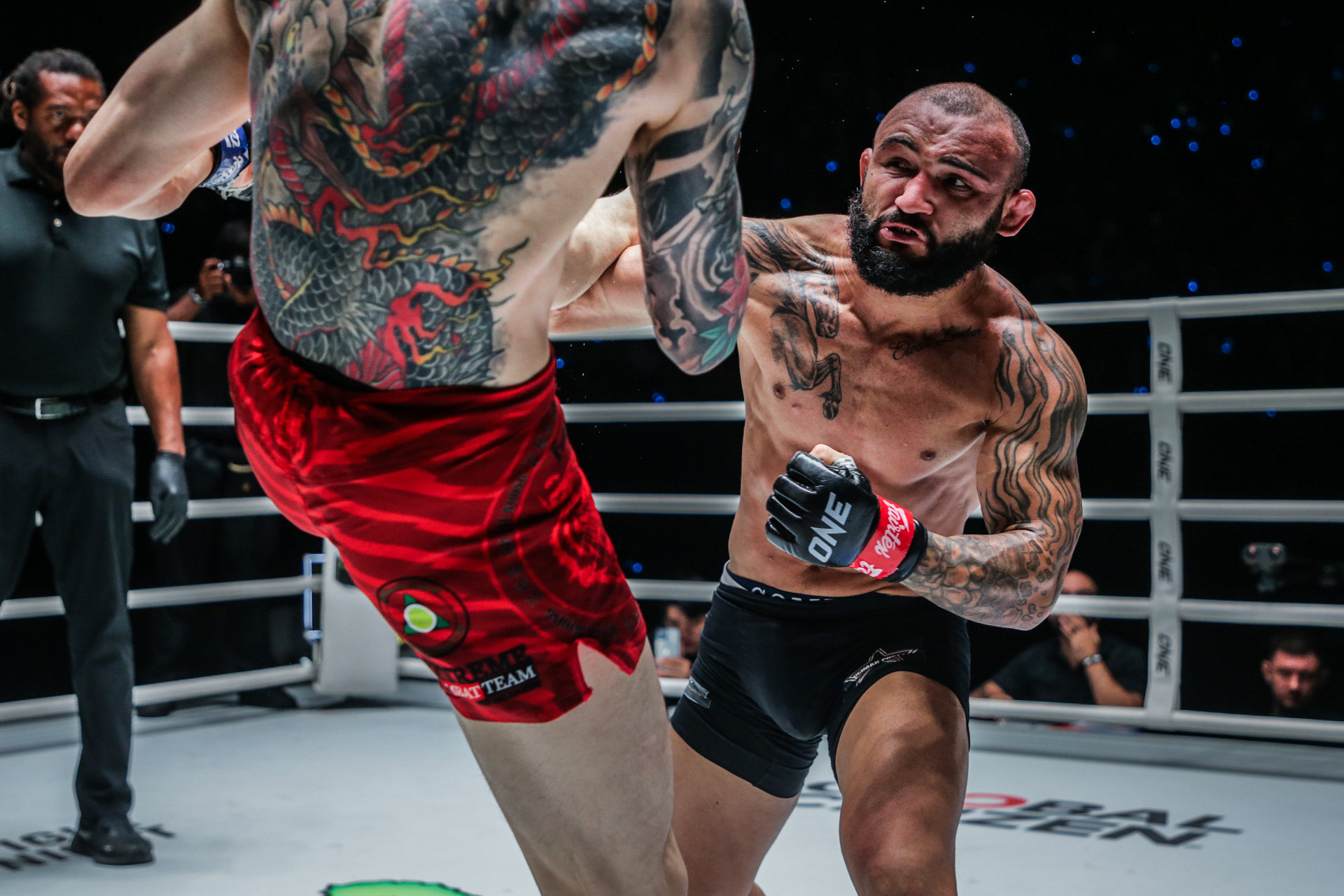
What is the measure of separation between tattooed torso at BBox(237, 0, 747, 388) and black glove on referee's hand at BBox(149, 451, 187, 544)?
182 centimetres

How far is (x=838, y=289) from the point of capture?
1.72 metres

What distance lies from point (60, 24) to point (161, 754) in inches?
118

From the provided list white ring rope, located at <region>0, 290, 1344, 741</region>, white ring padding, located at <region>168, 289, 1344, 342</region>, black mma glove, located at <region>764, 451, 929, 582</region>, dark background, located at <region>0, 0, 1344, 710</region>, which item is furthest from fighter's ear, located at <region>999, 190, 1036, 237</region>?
dark background, located at <region>0, 0, 1344, 710</region>

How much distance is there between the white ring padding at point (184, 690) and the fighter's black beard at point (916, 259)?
1958 millimetres

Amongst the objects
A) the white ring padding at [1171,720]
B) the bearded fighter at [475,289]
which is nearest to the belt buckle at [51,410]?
the bearded fighter at [475,289]

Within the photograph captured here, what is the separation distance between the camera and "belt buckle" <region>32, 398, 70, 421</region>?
2.45 metres

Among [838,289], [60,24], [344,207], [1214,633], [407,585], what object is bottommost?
[1214,633]

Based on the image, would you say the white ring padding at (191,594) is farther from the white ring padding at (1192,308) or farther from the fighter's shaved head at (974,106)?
the fighter's shaved head at (974,106)

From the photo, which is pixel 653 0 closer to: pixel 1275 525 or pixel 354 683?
pixel 354 683

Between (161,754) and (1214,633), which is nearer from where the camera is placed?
(161,754)

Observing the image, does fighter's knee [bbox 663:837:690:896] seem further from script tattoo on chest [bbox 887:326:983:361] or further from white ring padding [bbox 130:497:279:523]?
white ring padding [bbox 130:497:279:523]

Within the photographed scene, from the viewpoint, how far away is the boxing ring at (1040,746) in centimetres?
234

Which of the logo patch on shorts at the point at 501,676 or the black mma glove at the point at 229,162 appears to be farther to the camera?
the black mma glove at the point at 229,162

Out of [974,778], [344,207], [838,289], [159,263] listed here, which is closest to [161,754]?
[159,263]
